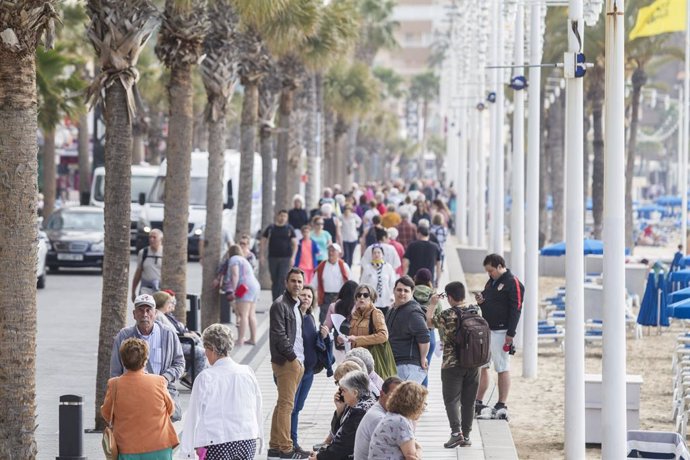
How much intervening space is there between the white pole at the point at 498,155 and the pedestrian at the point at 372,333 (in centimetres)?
1380

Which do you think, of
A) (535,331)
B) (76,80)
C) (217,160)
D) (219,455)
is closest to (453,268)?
(76,80)

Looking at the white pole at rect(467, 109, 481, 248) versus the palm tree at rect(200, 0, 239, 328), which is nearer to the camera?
the palm tree at rect(200, 0, 239, 328)

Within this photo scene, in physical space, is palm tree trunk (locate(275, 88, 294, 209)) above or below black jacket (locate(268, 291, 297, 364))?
above

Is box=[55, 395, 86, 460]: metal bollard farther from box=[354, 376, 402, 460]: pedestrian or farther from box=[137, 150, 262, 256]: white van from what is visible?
box=[137, 150, 262, 256]: white van

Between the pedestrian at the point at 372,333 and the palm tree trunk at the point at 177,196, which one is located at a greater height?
the palm tree trunk at the point at 177,196

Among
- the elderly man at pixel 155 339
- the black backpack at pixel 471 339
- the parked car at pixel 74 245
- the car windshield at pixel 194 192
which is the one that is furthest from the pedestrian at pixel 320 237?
the car windshield at pixel 194 192

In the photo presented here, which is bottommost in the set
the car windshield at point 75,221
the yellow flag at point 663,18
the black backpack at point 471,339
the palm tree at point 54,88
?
the black backpack at point 471,339

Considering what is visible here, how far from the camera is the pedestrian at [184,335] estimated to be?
1412cm

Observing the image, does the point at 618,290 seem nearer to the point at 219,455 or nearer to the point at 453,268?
the point at 219,455

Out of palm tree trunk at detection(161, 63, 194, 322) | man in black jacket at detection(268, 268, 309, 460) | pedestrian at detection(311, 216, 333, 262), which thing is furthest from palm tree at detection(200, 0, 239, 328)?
man in black jacket at detection(268, 268, 309, 460)

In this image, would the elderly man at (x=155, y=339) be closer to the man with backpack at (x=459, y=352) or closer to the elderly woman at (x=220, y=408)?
the elderly woman at (x=220, y=408)

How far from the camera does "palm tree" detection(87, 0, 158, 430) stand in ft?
50.9

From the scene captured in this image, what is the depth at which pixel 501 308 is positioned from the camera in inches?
643

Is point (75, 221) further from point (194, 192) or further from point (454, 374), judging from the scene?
point (454, 374)
